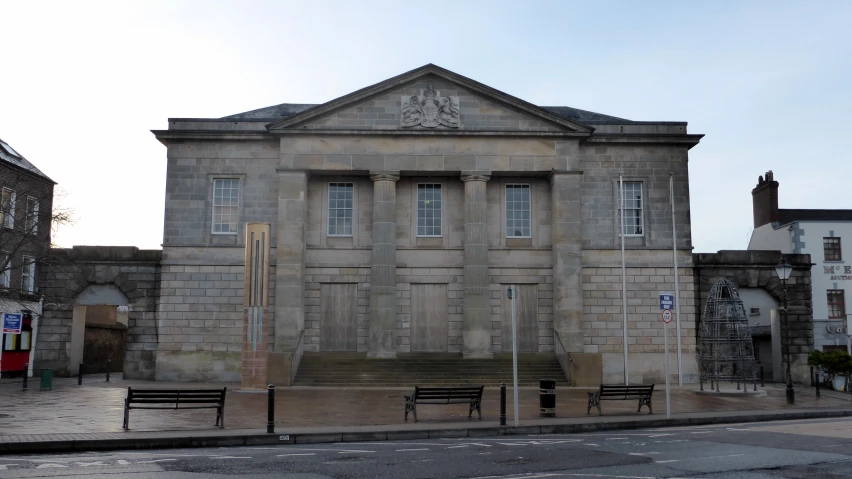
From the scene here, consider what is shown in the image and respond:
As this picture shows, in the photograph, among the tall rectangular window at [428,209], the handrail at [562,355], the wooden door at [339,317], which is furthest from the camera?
the tall rectangular window at [428,209]

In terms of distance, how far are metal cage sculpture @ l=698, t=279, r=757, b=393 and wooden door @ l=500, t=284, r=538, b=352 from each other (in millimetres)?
7297

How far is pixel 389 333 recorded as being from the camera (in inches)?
1309

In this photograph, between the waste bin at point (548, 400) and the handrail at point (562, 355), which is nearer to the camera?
the waste bin at point (548, 400)

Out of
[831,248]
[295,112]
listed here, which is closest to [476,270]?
[295,112]

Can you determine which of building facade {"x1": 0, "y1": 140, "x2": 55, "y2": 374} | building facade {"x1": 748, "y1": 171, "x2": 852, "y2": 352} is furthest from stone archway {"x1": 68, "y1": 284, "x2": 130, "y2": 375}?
building facade {"x1": 748, "y1": 171, "x2": 852, "y2": 352}

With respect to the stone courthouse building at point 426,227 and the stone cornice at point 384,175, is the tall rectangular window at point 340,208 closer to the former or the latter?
the stone courthouse building at point 426,227

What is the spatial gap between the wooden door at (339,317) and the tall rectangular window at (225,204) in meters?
4.97

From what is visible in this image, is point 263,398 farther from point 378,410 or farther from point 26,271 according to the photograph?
point 26,271

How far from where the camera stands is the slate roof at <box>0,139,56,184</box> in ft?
126

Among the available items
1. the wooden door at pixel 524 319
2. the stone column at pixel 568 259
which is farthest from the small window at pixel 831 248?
the wooden door at pixel 524 319

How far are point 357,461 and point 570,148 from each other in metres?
23.8

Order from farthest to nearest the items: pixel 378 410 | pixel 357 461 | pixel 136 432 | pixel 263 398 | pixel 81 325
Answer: pixel 81 325
pixel 263 398
pixel 378 410
pixel 136 432
pixel 357 461

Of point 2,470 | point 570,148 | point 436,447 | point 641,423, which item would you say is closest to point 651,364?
point 570,148

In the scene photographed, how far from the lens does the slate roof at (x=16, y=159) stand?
3854cm
